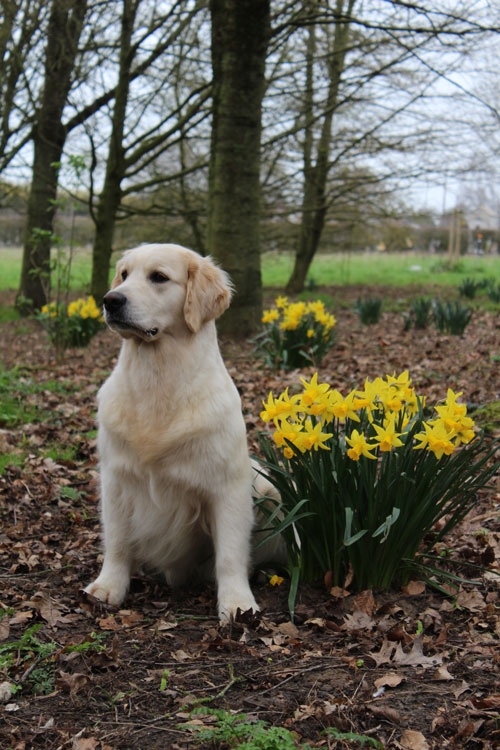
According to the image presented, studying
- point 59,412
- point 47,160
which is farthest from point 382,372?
point 47,160

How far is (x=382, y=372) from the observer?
6.54m

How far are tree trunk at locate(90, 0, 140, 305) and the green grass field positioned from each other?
6.04 metres

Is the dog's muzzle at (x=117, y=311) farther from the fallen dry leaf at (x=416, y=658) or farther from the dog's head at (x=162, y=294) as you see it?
the fallen dry leaf at (x=416, y=658)

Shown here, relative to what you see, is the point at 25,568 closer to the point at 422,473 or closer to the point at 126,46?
the point at 422,473

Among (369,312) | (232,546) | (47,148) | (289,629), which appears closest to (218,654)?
(289,629)

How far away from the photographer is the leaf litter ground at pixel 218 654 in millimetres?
1994

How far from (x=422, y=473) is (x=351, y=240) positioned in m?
16.5

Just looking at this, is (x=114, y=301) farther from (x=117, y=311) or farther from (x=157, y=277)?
(x=157, y=277)

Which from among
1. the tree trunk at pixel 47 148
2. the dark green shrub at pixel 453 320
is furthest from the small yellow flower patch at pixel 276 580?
the tree trunk at pixel 47 148

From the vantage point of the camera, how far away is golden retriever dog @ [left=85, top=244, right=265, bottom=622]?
2.81 meters

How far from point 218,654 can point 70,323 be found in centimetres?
674

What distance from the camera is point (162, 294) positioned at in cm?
289

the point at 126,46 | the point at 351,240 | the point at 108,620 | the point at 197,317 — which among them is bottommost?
the point at 108,620

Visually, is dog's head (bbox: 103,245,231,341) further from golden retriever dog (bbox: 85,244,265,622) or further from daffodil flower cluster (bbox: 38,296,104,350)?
daffodil flower cluster (bbox: 38,296,104,350)
